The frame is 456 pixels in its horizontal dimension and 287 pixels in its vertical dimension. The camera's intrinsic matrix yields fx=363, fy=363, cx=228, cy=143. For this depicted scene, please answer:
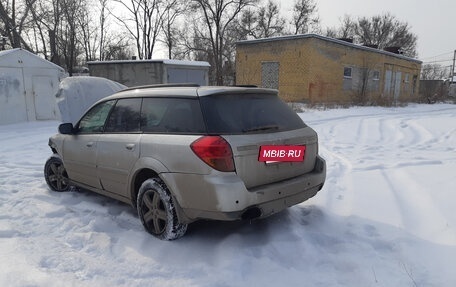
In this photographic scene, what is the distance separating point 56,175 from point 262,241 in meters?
3.41

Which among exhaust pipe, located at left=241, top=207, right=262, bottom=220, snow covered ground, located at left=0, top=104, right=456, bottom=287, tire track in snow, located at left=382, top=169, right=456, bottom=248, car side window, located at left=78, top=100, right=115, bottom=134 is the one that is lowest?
snow covered ground, located at left=0, top=104, right=456, bottom=287

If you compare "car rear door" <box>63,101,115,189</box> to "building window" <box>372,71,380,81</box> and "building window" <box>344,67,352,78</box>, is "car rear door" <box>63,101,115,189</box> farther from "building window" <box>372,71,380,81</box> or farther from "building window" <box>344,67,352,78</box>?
"building window" <box>372,71,380,81</box>

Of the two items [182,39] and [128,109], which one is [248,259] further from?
[182,39]

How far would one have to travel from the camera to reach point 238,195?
3.16 meters

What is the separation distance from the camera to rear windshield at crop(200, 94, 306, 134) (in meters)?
3.35

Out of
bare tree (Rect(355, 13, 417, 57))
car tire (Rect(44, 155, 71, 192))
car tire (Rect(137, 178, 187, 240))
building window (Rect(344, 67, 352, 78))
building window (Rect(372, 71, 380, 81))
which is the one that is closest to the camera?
car tire (Rect(137, 178, 187, 240))

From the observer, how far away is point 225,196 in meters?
3.14

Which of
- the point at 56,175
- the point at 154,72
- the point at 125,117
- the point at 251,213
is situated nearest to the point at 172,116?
the point at 125,117

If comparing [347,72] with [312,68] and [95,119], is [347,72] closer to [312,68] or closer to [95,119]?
[312,68]

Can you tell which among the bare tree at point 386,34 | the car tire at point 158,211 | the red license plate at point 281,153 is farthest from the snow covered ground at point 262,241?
the bare tree at point 386,34

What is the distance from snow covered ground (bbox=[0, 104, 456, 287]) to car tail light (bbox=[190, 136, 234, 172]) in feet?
2.77

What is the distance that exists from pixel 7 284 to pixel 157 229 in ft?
4.40

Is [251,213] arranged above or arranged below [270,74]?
below

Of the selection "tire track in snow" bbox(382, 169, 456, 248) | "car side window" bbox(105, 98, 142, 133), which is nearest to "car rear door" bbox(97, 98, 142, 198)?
"car side window" bbox(105, 98, 142, 133)
